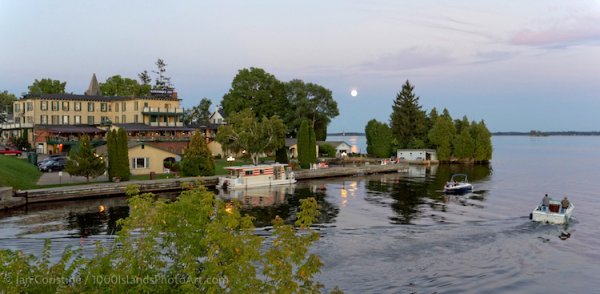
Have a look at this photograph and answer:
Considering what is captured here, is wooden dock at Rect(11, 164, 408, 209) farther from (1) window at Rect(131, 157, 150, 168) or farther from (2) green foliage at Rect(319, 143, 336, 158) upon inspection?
(2) green foliage at Rect(319, 143, 336, 158)

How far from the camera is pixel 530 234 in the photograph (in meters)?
42.6

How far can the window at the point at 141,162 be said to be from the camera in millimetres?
73250

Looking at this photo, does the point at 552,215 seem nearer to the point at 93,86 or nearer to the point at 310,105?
the point at 310,105

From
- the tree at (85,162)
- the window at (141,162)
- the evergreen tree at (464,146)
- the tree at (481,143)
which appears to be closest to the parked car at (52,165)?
the window at (141,162)

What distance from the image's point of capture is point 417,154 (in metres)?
133

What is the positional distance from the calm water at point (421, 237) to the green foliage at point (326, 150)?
5452cm

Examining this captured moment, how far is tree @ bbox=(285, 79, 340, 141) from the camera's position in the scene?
13188 cm

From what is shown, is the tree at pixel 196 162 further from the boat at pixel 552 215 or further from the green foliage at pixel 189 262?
the green foliage at pixel 189 262

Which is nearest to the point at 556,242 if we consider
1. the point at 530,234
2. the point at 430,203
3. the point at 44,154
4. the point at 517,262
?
the point at 530,234

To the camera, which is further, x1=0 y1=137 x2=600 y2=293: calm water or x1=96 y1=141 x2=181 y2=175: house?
x1=96 y1=141 x2=181 y2=175: house

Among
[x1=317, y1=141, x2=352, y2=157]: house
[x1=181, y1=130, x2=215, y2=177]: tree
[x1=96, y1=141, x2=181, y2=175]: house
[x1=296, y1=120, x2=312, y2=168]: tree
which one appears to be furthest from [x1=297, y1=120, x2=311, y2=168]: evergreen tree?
[x1=317, y1=141, x2=352, y2=157]: house

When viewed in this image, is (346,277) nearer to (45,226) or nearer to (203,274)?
(203,274)

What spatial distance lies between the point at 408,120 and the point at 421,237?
10643cm

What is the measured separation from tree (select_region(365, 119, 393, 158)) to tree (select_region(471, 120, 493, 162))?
23090 millimetres
